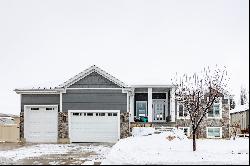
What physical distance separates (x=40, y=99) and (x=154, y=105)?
391 inches

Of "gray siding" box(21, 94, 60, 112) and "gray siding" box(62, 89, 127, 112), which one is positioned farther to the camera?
"gray siding" box(21, 94, 60, 112)

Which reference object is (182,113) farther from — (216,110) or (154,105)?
(216,110)

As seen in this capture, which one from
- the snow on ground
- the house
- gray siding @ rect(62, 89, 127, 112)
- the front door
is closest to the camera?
the snow on ground

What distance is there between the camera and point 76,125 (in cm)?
2875

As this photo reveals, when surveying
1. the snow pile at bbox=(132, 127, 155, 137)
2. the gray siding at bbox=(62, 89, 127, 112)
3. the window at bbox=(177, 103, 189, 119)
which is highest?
the gray siding at bbox=(62, 89, 127, 112)

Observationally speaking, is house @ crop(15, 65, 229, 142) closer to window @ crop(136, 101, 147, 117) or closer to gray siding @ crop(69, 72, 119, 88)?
gray siding @ crop(69, 72, 119, 88)

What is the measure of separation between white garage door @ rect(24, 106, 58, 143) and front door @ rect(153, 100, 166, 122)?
9.22 metres

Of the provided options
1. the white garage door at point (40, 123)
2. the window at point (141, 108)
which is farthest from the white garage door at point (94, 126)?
the window at point (141, 108)

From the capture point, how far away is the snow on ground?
15539 mm

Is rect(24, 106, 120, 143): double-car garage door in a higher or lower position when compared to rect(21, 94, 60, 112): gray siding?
lower

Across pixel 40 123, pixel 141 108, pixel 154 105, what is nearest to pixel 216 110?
pixel 154 105

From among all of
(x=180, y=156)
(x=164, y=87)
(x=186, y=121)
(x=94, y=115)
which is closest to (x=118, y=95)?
(x=94, y=115)

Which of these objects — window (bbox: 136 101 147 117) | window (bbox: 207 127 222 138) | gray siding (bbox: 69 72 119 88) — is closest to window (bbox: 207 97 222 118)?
window (bbox: 207 127 222 138)

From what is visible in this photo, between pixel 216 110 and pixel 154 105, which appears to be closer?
pixel 216 110
